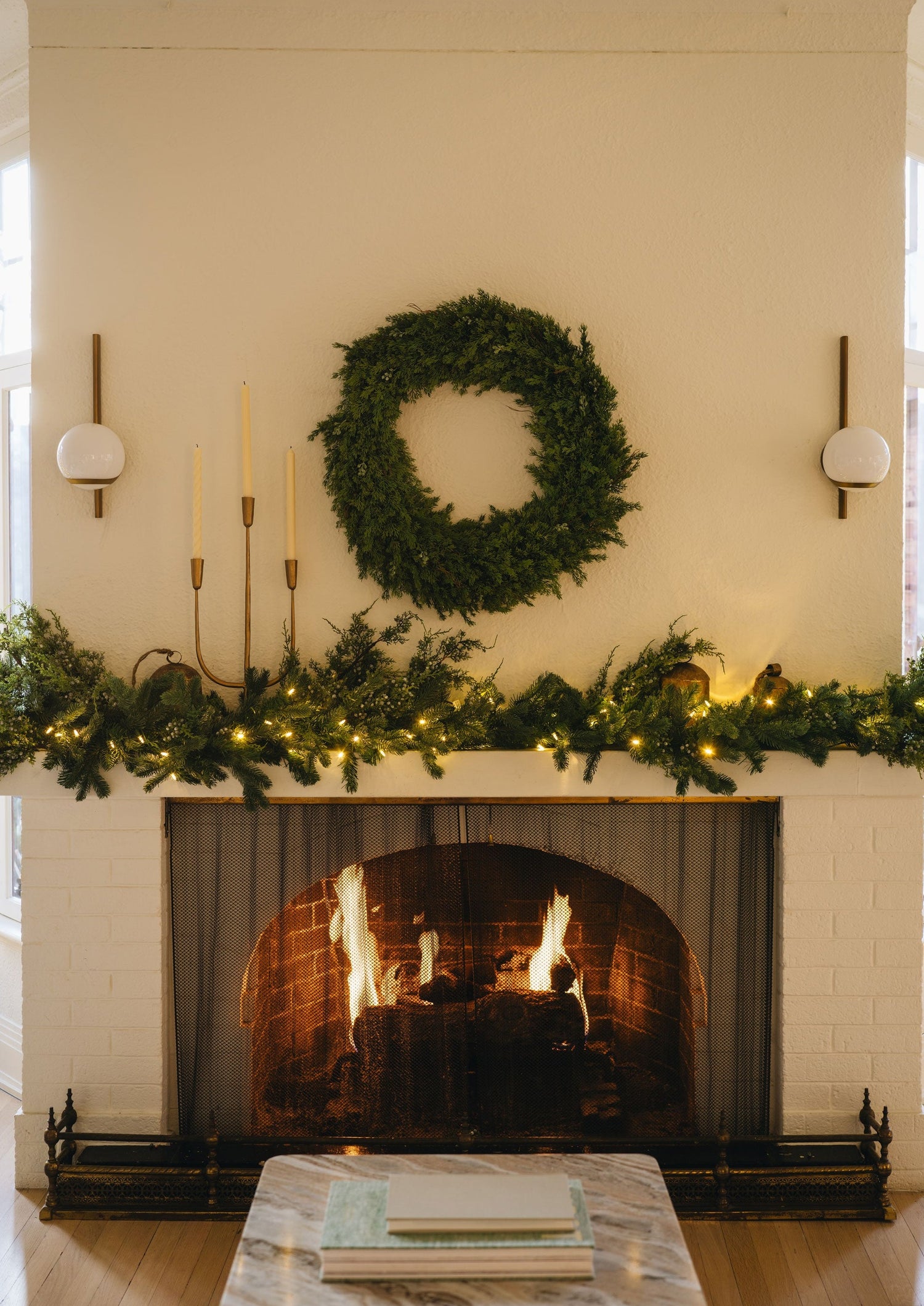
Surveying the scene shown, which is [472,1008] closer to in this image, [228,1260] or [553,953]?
[553,953]

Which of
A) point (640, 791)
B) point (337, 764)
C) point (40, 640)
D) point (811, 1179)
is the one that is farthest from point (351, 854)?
point (811, 1179)

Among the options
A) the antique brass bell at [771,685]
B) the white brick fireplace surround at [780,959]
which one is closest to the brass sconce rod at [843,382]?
the antique brass bell at [771,685]

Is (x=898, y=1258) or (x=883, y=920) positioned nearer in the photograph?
(x=898, y=1258)

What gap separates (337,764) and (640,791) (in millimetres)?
726

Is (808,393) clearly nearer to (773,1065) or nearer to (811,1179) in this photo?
(773,1065)

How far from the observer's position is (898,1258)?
7.60ft

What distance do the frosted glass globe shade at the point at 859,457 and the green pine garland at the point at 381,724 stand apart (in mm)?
454

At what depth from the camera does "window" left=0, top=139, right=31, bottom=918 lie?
318cm

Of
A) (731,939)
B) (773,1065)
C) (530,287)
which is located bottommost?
(773,1065)

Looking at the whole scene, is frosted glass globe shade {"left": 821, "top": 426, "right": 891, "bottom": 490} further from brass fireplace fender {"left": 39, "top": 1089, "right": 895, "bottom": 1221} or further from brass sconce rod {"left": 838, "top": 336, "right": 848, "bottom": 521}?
brass fireplace fender {"left": 39, "top": 1089, "right": 895, "bottom": 1221}

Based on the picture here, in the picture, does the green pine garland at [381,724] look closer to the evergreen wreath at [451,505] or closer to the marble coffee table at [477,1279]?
the evergreen wreath at [451,505]

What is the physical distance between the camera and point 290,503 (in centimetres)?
245

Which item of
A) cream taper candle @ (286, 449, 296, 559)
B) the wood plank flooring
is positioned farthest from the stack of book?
cream taper candle @ (286, 449, 296, 559)

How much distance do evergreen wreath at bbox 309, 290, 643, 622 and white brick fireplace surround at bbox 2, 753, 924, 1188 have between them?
56 centimetres
